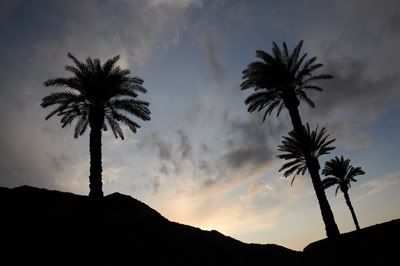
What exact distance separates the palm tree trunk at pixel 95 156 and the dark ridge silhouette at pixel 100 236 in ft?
2.58

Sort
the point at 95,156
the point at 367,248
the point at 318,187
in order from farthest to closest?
the point at 367,248 < the point at 318,187 < the point at 95,156

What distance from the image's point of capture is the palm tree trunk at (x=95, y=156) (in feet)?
72.2

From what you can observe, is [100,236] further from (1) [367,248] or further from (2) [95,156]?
(1) [367,248]

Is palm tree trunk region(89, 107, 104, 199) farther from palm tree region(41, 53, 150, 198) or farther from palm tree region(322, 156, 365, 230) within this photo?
palm tree region(322, 156, 365, 230)

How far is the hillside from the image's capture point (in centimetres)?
1956

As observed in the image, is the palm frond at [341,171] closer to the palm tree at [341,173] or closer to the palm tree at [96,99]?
the palm tree at [341,173]

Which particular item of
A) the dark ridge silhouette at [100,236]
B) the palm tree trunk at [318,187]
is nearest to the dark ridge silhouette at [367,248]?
the palm tree trunk at [318,187]

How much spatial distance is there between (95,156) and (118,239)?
21.4ft

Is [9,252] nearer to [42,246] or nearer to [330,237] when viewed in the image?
[42,246]

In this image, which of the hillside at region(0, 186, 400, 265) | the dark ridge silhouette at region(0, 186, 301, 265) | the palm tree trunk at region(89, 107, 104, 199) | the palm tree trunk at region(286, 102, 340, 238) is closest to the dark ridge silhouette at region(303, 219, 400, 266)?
the hillside at region(0, 186, 400, 265)

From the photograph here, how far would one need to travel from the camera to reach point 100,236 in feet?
68.4

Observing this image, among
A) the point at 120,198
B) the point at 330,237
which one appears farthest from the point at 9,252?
the point at 330,237

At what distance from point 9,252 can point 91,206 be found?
5.24m

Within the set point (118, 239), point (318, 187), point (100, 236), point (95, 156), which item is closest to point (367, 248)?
point (318, 187)
